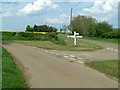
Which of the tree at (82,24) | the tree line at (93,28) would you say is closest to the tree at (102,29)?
the tree line at (93,28)

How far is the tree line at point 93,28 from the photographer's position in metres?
66.5

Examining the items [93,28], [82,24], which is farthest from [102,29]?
[82,24]

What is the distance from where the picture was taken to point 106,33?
68.0 metres

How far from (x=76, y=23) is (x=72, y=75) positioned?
7855cm

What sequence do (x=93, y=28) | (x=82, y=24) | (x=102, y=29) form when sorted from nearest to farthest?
(x=102, y=29) → (x=93, y=28) → (x=82, y=24)

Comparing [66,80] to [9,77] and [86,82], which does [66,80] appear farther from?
[9,77]

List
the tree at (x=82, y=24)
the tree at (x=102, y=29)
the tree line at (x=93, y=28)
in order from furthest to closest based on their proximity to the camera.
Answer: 1. the tree at (x=82, y=24)
2. the tree at (x=102, y=29)
3. the tree line at (x=93, y=28)

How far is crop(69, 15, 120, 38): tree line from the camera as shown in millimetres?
66525

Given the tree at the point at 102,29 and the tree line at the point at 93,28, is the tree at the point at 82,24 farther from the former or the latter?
the tree at the point at 102,29

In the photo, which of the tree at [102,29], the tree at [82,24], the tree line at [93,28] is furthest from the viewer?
the tree at [82,24]

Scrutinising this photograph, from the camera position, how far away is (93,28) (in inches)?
3017

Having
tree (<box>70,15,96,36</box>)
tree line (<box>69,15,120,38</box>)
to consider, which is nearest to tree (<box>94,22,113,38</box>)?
tree line (<box>69,15,120,38</box>)

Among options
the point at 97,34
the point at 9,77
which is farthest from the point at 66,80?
the point at 97,34

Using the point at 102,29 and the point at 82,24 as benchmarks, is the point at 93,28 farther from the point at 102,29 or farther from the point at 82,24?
the point at 82,24
